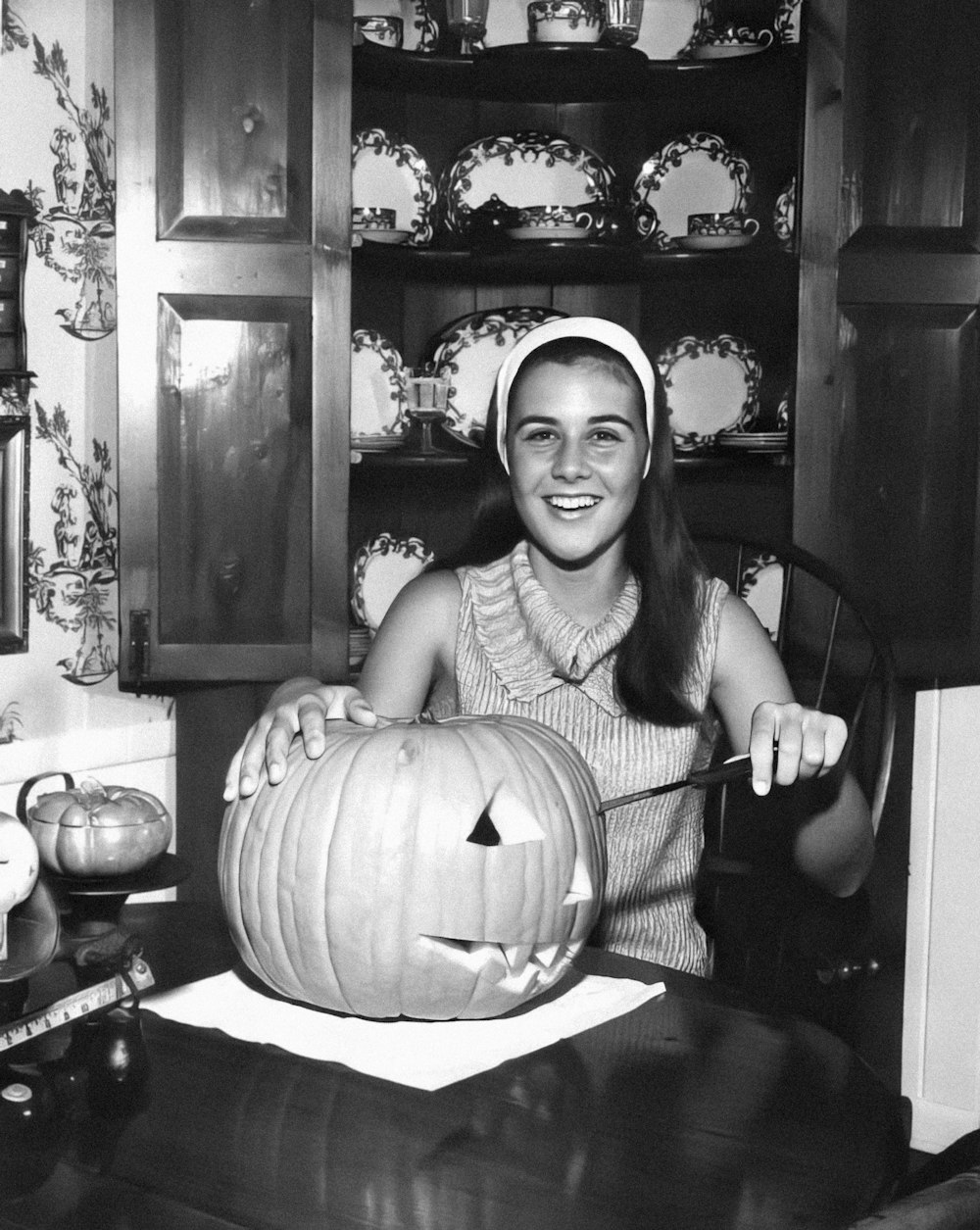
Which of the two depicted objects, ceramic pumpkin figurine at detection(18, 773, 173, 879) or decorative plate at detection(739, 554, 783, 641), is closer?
ceramic pumpkin figurine at detection(18, 773, 173, 879)

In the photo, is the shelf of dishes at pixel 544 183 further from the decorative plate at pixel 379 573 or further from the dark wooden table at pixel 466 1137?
the dark wooden table at pixel 466 1137

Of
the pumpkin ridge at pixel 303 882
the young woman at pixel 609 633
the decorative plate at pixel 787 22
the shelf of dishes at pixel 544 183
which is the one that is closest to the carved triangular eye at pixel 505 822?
the pumpkin ridge at pixel 303 882

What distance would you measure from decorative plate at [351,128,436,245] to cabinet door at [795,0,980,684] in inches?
25.9

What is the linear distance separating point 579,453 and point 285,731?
73 centimetres

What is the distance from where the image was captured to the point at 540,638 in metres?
1.85

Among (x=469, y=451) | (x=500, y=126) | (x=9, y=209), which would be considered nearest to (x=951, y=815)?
(x=469, y=451)

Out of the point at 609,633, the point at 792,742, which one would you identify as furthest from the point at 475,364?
the point at 792,742

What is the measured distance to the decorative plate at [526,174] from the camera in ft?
8.36

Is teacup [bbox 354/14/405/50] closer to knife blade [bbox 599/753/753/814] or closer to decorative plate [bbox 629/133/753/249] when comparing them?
decorative plate [bbox 629/133/753/249]

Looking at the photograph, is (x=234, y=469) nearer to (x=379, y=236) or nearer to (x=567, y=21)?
(x=379, y=236)

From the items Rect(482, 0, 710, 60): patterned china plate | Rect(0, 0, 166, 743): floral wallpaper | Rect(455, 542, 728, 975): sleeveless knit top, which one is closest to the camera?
Rect(455, 542, 728, 975): sleeveless knit top

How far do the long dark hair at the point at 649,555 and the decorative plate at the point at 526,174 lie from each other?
761 millimetres

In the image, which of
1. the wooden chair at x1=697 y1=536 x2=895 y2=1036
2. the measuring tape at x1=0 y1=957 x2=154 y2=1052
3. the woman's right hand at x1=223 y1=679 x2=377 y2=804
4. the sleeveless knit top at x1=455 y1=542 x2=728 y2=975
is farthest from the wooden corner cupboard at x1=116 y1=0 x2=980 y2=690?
the measuring tape at x1=0 y1=957 x2=154 y2=1052

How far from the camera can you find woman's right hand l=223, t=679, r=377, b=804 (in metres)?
1.15
